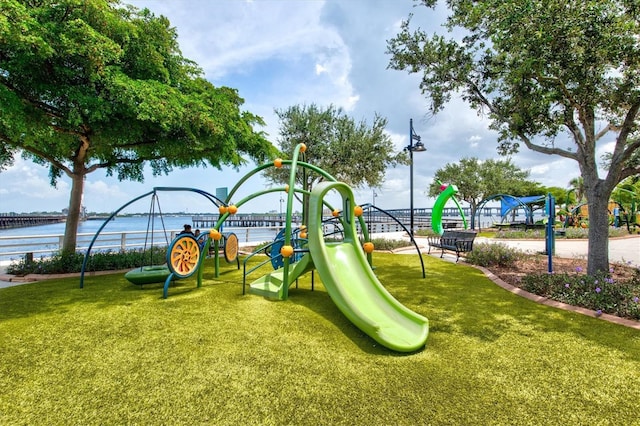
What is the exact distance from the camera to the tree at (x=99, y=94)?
6242 mm

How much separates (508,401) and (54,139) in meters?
12.3

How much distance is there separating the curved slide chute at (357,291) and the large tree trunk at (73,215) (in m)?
8.66

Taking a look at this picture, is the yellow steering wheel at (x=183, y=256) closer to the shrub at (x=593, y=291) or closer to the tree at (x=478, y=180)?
the shrub at (x=593, y=291)

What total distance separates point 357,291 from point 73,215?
9982 mm

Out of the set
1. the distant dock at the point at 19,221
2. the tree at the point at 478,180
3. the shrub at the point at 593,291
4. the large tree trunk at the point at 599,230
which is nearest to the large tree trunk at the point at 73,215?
the shrub at the point at 593,291

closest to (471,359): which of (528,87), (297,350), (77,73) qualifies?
(297,350)

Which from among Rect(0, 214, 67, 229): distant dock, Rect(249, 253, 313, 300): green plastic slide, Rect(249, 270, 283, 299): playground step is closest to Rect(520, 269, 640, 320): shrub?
Rect(249, 253, 313, 300): green plastic slide

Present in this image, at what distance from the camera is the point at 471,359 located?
3.79 m

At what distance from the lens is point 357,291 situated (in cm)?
517

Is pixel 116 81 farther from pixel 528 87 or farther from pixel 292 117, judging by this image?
pixel 292 117

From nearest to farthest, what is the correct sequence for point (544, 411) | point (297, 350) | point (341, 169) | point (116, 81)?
1. point (544, 411)
2. point (297, 350)
3. point (116, 81)
4. point (341, 169)

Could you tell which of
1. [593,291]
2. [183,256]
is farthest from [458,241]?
[183,256]

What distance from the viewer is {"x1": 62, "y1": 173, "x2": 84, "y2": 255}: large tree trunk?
32.1ft

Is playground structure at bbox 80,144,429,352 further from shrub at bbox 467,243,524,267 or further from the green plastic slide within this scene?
shrub at bbox 467,243,524,267
